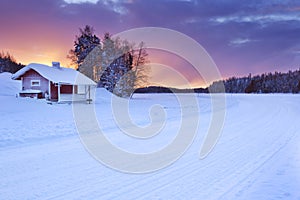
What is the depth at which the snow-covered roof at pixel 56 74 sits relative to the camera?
2435 cm

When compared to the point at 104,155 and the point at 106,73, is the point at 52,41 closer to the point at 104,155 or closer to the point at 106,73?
the point at 104,155

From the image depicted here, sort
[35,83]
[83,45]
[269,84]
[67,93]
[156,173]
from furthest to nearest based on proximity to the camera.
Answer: [269,84] → [83,45] → [67,93] → [35,83] → [156,173]


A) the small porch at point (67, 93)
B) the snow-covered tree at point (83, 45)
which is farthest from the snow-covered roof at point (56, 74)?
the snow-covered tree at point (83, 45)

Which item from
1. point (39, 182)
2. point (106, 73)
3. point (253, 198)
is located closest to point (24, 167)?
point (39, 182)

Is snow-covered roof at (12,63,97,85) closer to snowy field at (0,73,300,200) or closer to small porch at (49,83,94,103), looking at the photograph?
small porch at (49,83,94,103)

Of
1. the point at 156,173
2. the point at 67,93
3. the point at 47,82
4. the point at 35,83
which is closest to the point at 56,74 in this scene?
the point at 47,82

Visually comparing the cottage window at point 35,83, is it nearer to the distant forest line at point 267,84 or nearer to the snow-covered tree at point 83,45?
the snow-covered tree at point 83,45

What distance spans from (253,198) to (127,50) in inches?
1618

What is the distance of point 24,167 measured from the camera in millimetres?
5117

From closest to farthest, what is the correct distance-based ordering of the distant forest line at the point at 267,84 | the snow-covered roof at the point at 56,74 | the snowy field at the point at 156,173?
the snowy field at the point at 156,173 → the snow-covered roof at the point at 56,74 → the distant forest line at the point at 267,84

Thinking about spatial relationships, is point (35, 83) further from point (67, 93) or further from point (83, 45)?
point (83, 45)

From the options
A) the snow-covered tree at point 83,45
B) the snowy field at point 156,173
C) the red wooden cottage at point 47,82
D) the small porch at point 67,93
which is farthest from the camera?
the snow-covered tree at point 83,45

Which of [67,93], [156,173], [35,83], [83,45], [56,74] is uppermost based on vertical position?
[83,45]

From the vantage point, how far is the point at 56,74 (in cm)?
2566
